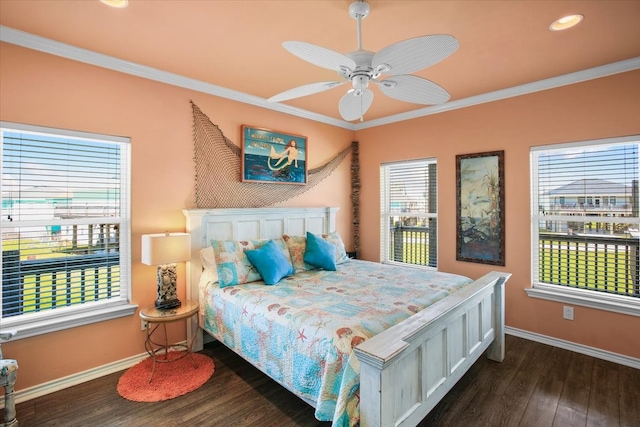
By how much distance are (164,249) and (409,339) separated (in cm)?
203

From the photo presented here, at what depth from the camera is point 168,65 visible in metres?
2.82

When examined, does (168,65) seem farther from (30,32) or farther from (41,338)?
(41,338)

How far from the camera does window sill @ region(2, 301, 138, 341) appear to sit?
2.32 meters

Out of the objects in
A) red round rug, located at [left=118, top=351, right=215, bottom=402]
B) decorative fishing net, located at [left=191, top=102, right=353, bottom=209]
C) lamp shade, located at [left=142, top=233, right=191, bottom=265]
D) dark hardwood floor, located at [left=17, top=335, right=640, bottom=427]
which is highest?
decorative fishing net, located at [left=191, top=102, right=353, bottom=209]

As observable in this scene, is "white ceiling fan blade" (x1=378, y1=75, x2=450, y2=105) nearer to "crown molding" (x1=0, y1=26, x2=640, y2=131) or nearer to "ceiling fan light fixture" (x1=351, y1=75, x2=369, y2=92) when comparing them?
"ceiling fan light fixture" (x1=351, y1=75, x2=369, y2=92)

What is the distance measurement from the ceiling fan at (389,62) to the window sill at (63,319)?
2245mm

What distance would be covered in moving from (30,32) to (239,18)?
155cm

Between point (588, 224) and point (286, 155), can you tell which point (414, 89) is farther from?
point (588, 224)

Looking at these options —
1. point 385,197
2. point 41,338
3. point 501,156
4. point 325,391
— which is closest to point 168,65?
point 41,338

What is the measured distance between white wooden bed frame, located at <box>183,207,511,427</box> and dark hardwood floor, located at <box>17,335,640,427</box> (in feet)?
0.80

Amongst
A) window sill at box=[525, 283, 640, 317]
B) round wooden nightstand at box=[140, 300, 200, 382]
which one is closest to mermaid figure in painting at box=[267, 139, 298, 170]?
round wooden nightstand at box=[140, 300, 200, 382]

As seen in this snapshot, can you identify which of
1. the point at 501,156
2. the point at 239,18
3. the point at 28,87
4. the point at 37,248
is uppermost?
the point at 239,18

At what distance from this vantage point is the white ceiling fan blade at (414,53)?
150 centimetres

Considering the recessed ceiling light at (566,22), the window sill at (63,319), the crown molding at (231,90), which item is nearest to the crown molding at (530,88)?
the crown molding at (231,90)
